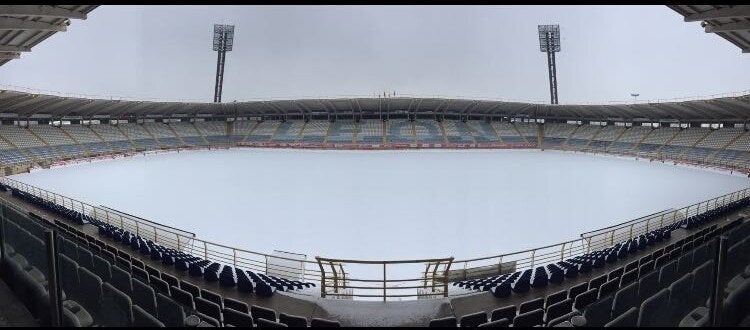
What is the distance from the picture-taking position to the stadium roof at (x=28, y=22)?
274 inches

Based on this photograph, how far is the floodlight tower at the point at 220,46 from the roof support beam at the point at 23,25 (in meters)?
44.3

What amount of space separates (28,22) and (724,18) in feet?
49.6

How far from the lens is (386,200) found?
15422 mm

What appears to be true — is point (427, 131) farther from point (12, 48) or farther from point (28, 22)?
point (28, 22)

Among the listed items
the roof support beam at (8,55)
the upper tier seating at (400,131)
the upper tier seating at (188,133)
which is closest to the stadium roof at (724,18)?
the roof support beam at (8,55)

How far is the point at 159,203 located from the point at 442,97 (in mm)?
31767

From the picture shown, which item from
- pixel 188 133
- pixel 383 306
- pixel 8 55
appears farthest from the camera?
pixel 188 133

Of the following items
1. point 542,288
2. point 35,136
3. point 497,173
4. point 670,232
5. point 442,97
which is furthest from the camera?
point 442,97

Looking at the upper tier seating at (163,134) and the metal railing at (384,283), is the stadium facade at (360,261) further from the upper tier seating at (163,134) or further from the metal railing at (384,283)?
the upper tier seating at (163,134)

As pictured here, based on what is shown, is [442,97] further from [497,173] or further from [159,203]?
[159,203]

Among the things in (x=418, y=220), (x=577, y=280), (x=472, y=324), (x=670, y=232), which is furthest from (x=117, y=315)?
(x=670, y=232)

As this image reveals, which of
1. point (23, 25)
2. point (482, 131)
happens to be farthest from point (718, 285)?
point (482, 131)

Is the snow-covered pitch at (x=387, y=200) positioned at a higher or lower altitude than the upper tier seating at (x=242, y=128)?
lower

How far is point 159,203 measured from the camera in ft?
48.0
